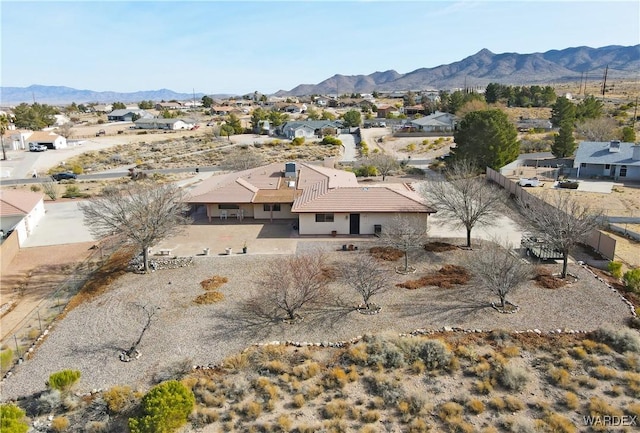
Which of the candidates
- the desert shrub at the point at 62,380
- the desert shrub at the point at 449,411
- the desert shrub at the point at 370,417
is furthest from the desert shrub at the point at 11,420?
the desert shrub at the point at 449,411

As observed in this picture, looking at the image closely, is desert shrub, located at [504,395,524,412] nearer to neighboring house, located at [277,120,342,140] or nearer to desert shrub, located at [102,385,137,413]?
desert shrub, located at [102,385,137,413]

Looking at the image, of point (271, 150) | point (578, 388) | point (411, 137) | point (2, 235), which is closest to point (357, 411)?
point (578, 388)

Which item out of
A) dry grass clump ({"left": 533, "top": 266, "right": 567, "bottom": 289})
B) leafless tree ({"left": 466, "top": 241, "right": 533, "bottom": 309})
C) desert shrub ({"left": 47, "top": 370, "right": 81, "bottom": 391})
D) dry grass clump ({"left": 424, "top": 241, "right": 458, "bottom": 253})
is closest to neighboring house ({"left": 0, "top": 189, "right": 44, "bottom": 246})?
desert shrub ({"left": 47, "top": 370, "right": 81, "bottom": 391})

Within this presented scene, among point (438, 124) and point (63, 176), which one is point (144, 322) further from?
point (438, 124)

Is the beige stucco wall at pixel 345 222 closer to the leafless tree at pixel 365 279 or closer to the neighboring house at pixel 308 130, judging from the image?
the leafless tree at pixel 365 279

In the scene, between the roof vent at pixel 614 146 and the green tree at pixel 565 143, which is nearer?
the roof vent at pixel 614 146

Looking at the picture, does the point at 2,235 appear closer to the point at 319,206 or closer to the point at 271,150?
Result: the point at 319,206
